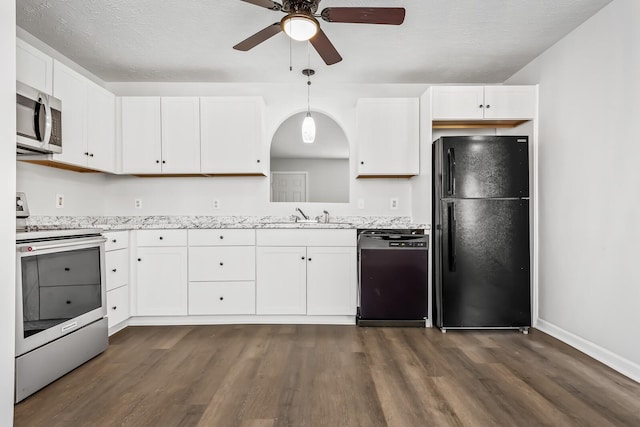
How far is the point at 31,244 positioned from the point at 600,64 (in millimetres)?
3650

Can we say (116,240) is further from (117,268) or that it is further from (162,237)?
(162,237)

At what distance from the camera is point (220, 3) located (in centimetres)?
237

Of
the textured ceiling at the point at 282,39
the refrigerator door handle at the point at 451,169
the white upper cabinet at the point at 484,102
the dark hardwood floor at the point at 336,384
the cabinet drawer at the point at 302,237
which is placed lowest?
the dark hardwood floor at the point at 336,384

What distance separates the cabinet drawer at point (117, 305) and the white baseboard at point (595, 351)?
345cm

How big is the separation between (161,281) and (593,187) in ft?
11.2

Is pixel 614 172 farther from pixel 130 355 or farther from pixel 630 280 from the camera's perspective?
pixel 130 355

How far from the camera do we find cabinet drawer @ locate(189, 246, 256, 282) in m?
3.14

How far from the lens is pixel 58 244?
6.84 ft

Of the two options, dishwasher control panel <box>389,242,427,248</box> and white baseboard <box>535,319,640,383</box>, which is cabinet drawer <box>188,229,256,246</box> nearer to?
dishwasher control panel <box>389,242,427,248</box>

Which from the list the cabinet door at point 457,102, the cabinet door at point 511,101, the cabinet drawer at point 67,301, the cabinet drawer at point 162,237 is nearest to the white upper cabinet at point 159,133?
the cabinet drawer at point 162,237

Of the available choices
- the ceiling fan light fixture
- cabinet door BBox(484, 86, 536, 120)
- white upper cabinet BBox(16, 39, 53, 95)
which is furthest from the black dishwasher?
white upper cabinet BBox(16, 39, 53, 95)

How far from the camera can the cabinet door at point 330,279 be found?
3145 mm

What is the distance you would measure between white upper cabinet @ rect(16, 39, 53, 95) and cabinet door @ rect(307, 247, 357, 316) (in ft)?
7.45

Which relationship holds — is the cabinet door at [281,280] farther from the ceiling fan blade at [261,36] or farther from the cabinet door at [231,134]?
the ceiling fan blade at [261,36]
